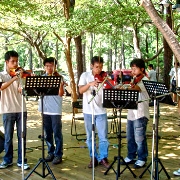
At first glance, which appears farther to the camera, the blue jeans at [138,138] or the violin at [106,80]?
the blue jeans at [138,138]

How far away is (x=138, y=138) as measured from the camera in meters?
4.84

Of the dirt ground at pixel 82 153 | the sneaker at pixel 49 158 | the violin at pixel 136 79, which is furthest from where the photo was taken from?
the sneaker at pixel 49 158

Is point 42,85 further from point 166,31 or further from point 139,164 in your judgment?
point 139,164

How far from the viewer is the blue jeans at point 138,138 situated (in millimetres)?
4832

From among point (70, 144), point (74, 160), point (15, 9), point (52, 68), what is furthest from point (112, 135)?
point (15, 9)

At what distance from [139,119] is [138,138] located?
11.5 inches

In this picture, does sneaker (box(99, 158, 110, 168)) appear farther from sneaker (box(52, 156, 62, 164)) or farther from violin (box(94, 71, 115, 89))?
violin (box(94, 71, 115, 89))

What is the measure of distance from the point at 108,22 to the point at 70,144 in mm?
3669

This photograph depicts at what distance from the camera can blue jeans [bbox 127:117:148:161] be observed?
15.9 ft

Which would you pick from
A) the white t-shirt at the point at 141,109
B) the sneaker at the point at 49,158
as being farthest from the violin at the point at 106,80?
the sneaker at the point at 49,158

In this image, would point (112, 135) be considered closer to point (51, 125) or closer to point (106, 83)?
point (51, 125)

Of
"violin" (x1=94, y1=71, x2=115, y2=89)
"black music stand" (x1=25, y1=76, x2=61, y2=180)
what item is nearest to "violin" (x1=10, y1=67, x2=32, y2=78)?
"black music stand" (x1=25, y1=76, x2=61, y2=180)

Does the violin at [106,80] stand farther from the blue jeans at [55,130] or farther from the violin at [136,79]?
the blue jeans at [55,130]

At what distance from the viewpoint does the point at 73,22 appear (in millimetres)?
8453
